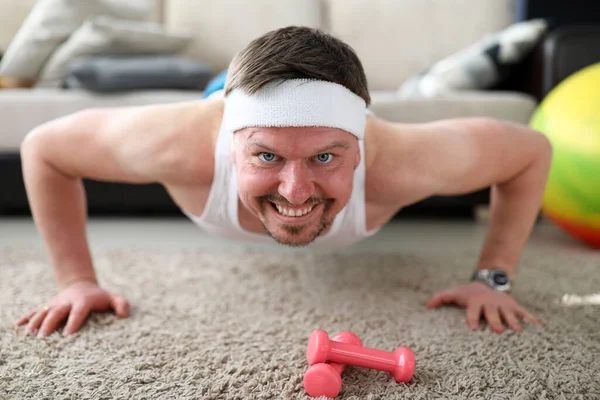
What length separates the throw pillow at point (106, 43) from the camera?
2357 millimetres

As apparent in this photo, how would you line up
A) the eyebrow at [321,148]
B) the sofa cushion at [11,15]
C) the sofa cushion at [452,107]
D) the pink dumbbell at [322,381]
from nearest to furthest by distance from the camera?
the pink dumbbell at [322,381] < the eyebrow at [321,148] < the sofa cushion at [452,107] < the sofa cushion at [11,15]

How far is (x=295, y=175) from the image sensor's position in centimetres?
105

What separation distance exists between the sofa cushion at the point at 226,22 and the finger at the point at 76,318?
5.91 feet

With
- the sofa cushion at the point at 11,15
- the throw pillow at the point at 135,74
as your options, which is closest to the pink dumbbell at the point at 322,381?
the throw pillow at the point at 135,74

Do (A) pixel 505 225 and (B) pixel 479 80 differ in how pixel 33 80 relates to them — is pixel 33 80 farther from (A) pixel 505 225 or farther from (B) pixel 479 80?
(A) pixel 505 225

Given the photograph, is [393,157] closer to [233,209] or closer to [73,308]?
[233,209]

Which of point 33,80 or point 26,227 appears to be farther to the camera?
point 33,80

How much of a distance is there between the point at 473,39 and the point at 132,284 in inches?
84.7

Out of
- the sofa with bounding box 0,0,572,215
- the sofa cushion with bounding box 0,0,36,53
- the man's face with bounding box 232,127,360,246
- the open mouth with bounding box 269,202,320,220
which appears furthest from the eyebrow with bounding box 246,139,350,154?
the sofa cushion with bounding box 0,0,36,53

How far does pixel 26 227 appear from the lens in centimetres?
227

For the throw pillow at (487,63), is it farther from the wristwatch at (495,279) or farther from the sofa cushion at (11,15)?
the sofa cushion at (11,15)

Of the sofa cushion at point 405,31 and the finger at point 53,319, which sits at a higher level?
the sofa cushion at point 405,31

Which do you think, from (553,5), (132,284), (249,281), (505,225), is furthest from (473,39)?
(132,284)

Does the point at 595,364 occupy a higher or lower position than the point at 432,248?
higher
